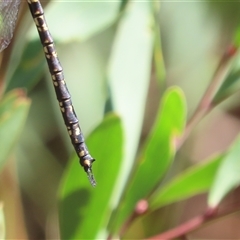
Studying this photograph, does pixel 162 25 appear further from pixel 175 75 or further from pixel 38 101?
pixel 38 101

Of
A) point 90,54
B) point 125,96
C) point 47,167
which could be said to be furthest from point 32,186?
point 125,96

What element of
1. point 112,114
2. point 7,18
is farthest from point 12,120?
point 7,18

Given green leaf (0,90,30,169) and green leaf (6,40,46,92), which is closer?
green leaf (0,90,30,169)

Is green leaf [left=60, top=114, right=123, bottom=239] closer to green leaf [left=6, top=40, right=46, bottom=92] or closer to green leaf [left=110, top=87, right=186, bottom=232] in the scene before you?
green leaf [left=110, top=87, right=186, bottom=232]

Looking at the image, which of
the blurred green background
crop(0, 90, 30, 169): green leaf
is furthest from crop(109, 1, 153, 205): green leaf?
crop(0, 90, 30, 169): green leaf

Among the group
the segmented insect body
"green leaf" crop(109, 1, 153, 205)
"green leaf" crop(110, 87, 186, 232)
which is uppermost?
the segmented insect body

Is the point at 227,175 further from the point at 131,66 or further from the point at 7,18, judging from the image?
the point at 7,18
